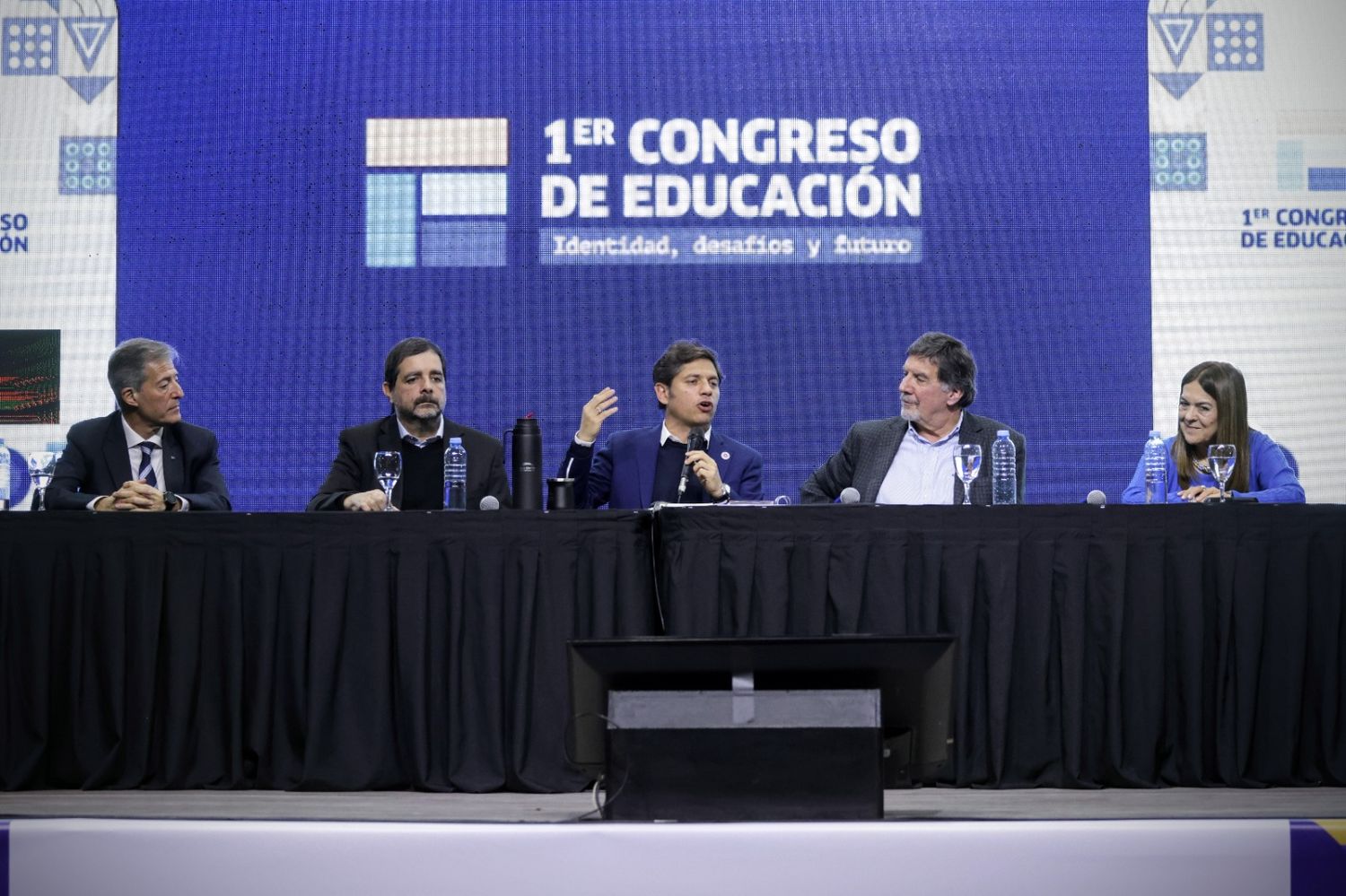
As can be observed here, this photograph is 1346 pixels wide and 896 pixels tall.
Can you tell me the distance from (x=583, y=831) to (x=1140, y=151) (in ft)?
14.3

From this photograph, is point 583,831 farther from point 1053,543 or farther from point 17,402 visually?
point 17,402

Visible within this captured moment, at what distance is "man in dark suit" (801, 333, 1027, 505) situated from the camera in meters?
4.21

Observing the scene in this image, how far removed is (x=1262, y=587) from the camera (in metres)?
3.40

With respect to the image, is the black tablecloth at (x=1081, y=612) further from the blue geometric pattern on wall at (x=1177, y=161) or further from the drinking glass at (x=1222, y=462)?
the blue geometric pattern on wall at (x=1177, y=161)

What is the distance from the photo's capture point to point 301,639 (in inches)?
135

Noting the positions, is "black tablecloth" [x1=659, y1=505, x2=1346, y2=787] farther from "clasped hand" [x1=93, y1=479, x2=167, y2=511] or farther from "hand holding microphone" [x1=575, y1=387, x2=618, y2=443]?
"clasped hand" [x1=93, y1=479, x2=167, y2=511]

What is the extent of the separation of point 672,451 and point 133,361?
1.59m

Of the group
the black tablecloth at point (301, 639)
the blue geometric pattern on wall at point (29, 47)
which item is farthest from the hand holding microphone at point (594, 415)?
the blue geometric pattern on wall at point (29, 47)

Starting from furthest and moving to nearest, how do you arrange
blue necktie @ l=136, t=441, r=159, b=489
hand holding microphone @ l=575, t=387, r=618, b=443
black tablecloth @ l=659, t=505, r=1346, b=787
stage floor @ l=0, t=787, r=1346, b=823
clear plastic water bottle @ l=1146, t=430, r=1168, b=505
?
blue necktie @ l=136, t=441, r=159, b=489
hand holding microphone @ l=575, t=387, r=618, b=443
clear plastic water bottle @ l=1146, t=430, r=1168, b=505
black tablecloth @ l=659, t=505, r=1346, b=787
stage floor @ l=0, t=787, r=1346, b=823

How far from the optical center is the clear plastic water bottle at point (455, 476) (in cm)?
371

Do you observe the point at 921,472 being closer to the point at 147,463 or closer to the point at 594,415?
the point at 594,415

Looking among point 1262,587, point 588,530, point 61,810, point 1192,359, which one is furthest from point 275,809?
point 1192,359

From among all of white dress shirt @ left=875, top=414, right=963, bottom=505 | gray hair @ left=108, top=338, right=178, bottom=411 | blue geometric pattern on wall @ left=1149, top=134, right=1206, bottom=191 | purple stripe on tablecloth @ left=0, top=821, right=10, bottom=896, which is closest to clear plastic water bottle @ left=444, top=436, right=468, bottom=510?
gray hair @ left=108, top=338, right=178, bottom=411

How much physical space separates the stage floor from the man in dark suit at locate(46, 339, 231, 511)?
108 cm
